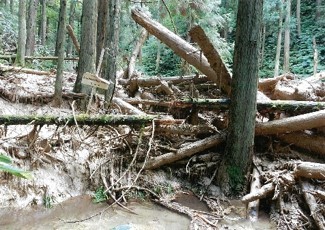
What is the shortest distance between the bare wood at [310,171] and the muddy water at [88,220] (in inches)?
73.9

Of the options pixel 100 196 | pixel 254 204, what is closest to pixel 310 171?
pixel 254 204

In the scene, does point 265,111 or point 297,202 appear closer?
point 297,202

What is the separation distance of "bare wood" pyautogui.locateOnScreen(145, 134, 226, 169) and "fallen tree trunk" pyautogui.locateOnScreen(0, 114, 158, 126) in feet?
2.40

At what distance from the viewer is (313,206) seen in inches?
178

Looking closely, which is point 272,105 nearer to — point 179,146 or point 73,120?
point 179,146

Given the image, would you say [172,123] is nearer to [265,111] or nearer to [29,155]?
[265,111]

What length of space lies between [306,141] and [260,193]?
1928 mm

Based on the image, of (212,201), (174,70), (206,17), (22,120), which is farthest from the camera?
(174,70)

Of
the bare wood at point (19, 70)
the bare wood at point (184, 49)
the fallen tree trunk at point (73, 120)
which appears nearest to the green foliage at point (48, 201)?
the fallen tree trunk at point (73, 120)

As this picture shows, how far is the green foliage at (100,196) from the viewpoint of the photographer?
199 inches

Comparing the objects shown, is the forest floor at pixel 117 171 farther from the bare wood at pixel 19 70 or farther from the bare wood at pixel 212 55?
the bare wood at pixel 212 55

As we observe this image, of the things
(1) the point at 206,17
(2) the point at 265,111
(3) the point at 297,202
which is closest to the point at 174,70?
(1) the point at 206,17

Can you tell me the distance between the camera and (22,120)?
483 centimetres

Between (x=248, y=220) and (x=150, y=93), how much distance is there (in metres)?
4.49
